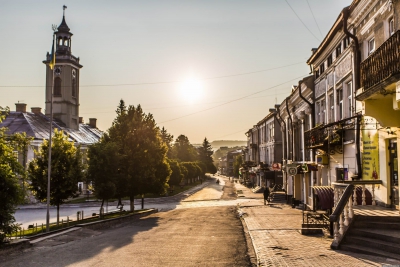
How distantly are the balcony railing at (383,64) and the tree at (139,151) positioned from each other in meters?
23.6

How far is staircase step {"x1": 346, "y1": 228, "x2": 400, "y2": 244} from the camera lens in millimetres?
10277

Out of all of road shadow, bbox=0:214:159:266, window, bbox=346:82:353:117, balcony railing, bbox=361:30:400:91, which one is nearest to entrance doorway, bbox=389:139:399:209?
balcony railing, bbox=361:30:400:91

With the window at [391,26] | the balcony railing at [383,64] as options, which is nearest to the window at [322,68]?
the window at [391,26]

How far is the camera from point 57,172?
25.3 metres

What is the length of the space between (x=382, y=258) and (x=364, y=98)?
4379mm

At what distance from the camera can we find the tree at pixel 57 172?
25.2 m

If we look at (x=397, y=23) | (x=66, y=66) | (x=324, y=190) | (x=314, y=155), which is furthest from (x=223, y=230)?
(x=66, y=66)

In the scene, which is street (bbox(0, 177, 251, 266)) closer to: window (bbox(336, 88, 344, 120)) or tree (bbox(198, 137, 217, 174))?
window (bbox(336, 88, 344, 120))

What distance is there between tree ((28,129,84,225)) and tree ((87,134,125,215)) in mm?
2919

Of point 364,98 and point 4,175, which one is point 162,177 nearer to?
point 4,175

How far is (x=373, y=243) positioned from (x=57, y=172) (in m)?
19.4

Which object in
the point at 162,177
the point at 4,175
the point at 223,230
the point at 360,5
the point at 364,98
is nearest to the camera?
the point at 364,98

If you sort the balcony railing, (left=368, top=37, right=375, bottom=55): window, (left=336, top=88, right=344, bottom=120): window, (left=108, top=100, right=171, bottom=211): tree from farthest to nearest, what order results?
(left=108, top=100, right=171, bottom=211): tree < (left=336, top=88, right=344, bottom=120): window < (left=368, top=37, right=375, bottom=55): window < the balcony railing

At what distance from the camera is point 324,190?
16.4 meters
